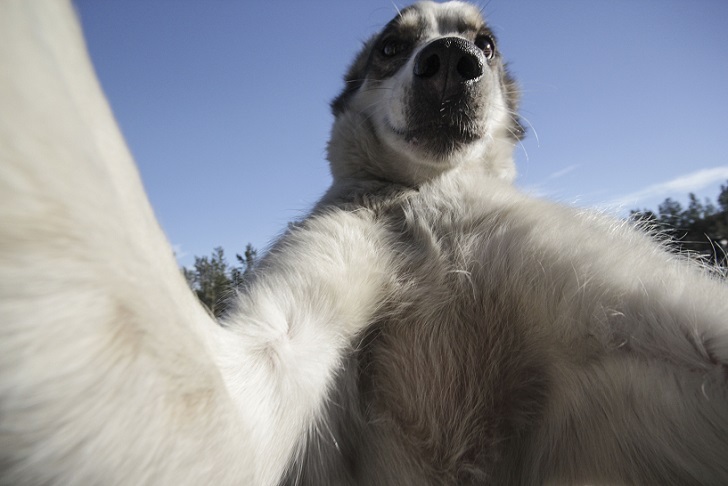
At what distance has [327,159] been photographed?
3314 mm

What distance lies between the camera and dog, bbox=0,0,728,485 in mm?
774

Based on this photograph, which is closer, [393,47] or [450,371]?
[450,371]

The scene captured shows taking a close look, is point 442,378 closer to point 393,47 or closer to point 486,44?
point 393,47

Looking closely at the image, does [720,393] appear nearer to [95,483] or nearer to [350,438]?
[350,438]

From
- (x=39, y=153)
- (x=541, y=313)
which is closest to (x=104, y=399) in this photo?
(x=39, y=153)

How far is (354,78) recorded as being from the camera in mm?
4145

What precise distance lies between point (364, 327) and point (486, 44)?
104 inches

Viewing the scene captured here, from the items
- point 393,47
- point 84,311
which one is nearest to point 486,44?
point 393,47

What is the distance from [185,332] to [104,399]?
0.21 m

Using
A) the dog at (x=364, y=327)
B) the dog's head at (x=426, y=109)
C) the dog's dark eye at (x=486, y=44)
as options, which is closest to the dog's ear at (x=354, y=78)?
the dog's head at (x=426, y=109)

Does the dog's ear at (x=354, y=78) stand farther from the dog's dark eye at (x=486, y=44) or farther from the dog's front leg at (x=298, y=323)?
the dog's front leg at (x=298, y=323)

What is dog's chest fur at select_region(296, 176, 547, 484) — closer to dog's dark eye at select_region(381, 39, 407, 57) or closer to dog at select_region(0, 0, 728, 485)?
dog at select_region(0, 0, 728, 485)

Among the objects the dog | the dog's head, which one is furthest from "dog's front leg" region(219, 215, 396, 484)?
the dog's head

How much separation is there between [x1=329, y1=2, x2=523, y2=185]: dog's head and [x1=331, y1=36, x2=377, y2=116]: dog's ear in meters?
0.22
